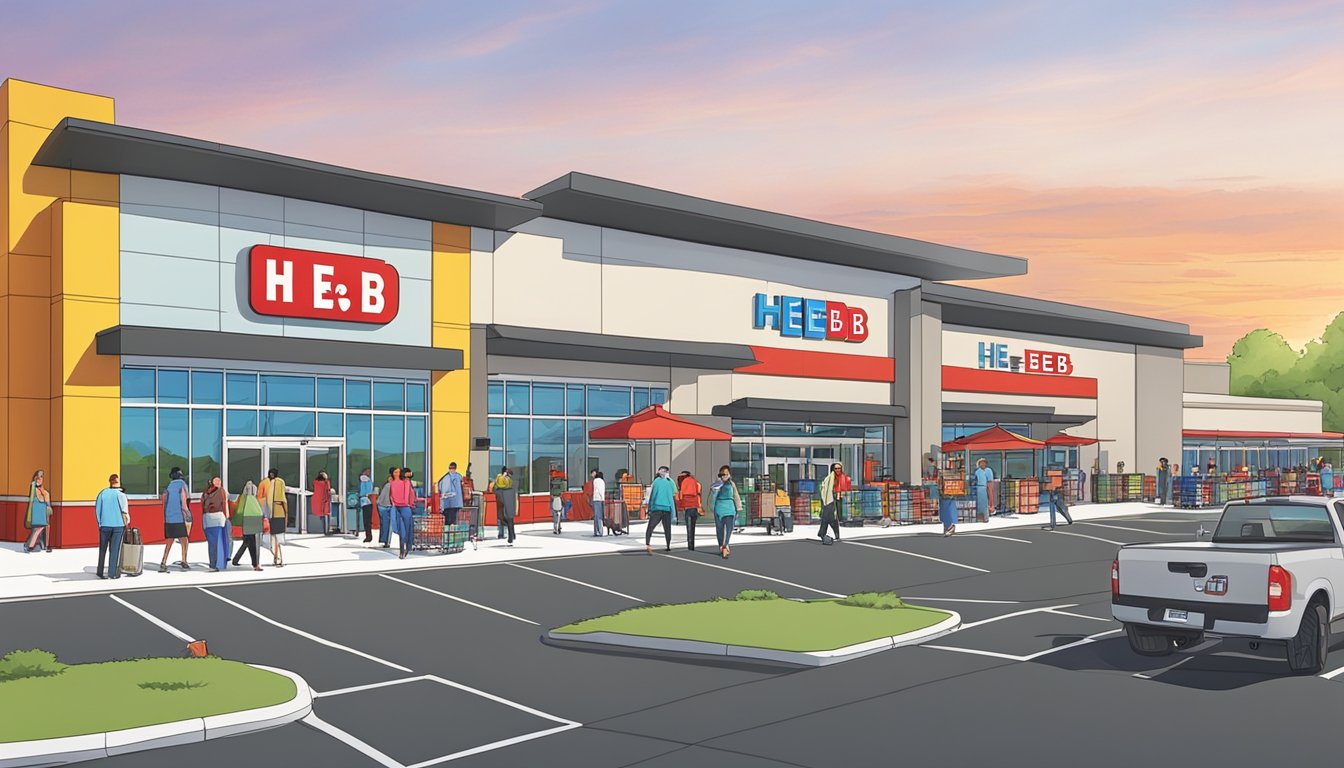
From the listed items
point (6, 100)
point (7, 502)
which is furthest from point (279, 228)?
point (7, 502)

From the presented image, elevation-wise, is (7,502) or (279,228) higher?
(279,228)

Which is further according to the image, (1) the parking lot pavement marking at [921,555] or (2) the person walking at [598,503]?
(2) the person walking at [598,503]

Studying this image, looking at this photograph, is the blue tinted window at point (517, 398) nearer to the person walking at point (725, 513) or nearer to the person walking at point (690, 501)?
the person walking at point (690, 501)

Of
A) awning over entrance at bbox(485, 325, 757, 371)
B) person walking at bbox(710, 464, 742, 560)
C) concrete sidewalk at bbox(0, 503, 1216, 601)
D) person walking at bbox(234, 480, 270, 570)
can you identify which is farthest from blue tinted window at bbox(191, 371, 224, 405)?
person walking at bbox(710, 464, 742, 560)

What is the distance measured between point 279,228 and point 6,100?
6.78 m

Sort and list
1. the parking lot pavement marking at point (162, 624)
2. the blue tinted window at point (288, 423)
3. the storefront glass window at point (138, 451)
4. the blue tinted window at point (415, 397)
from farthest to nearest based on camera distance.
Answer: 1. the blue tinted window at point (415, 397)
2. the blue tinted window at point (288, 423)
3. the storefront glass window at point (138, 451)
4. the parking lot pavement marking at point (162, 624)

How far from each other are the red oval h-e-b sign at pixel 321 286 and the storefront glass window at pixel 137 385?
2.72m

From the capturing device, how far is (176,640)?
46.1ft

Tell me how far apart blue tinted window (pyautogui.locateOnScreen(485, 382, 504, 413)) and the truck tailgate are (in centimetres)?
2156

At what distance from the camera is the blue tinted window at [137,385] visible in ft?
83.6

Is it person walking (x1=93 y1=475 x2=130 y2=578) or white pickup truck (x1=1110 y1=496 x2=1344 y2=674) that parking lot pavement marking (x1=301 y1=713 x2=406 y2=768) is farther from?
person walking (x1=93 y1=475 x2=130 y2=578)

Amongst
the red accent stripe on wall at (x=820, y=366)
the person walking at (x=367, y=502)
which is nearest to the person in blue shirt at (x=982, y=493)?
the red accent stripe on wall at (x=820, y=366)

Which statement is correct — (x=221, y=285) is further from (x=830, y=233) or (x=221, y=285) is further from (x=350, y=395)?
(x=830, y=233)

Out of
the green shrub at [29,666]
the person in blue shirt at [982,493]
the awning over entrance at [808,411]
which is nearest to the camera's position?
the green shrub at [29,666]
